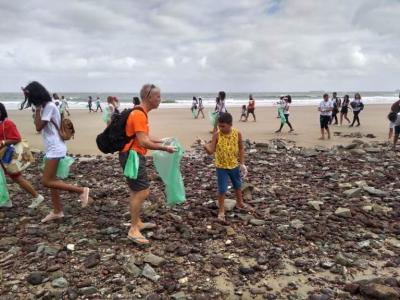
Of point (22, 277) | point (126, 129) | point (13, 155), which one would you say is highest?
point (126, 129)

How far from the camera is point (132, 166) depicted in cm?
462

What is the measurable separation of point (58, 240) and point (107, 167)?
14.8 feet

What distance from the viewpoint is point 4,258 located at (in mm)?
4516

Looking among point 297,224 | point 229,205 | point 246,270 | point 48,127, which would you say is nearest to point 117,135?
point 48,127

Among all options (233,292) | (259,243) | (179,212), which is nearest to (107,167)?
(179,212)

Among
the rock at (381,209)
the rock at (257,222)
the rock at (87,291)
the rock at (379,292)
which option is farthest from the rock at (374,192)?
the rock at (87,291)

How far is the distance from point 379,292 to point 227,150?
9.14ft

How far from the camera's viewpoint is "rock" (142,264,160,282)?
405cm

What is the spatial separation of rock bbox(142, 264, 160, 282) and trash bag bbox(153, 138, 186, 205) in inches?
57.7

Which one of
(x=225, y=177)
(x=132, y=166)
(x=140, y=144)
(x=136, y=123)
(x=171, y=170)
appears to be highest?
(x=136, y=123)

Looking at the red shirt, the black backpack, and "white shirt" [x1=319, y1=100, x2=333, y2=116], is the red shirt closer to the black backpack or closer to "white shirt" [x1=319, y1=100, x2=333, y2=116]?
the black backpack

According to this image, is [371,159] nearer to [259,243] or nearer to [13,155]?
[259,243]

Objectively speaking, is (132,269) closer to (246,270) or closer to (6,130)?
(246,270)

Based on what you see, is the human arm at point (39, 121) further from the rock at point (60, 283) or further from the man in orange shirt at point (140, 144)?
the rock at point (60, 283)
